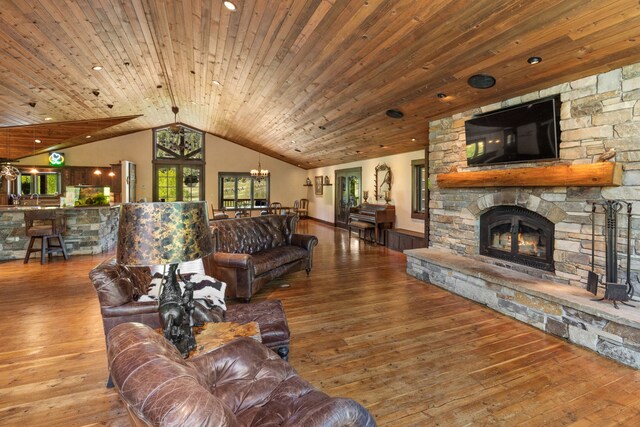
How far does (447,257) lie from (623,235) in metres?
2.06

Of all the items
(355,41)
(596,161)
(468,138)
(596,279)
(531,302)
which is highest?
(355,41)

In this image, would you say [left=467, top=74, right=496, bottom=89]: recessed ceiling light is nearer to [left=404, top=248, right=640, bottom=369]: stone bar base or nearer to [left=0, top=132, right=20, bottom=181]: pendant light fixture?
[left=404, top=248, right=640, bottom=369]: stone bar base

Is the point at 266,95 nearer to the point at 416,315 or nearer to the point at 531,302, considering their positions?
the point at 416,315

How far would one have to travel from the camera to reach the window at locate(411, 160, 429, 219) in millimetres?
7590

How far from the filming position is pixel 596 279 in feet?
9.93

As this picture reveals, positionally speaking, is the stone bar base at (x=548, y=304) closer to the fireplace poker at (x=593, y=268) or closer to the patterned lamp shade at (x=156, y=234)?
the fireplace poker at (x=593, y=268)

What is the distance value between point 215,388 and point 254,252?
357 centimetres

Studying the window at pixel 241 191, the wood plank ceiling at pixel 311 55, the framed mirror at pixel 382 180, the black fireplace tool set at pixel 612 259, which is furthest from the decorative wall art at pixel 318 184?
the black fireplace tool set at pixel 612 259

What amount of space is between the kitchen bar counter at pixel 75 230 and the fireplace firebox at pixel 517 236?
676 cm

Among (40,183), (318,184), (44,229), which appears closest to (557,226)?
(44,229)

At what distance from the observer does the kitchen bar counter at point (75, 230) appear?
6312mm

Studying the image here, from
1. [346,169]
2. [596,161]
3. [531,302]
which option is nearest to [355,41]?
[596,161]

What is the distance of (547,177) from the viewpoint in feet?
11.4

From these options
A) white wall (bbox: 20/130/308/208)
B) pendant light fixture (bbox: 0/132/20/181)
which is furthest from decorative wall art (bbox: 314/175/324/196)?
pendant light fixture (bbox: 0/132/20/181)
